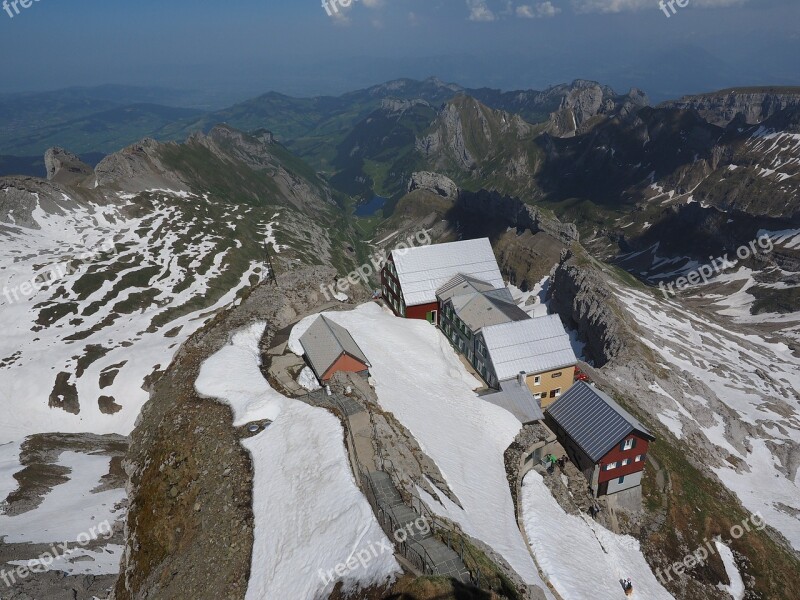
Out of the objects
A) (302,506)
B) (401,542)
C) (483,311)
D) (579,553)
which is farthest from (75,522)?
(483,311)

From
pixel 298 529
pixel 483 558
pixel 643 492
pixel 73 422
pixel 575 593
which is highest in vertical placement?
pixel 298 529

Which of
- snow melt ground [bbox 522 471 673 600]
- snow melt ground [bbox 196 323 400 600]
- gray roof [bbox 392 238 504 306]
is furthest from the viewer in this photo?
gray roof [bbox 392 238 504 306]

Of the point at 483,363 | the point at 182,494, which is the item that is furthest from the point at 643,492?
the point at 182,494

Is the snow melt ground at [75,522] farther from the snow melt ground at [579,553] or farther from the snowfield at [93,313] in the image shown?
the snow melt ground at [579,553]

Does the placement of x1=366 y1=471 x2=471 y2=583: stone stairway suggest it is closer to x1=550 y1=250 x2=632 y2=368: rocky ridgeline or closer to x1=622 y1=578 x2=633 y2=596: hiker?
x1=622 y1=578 x2=633 y2=596: hiker

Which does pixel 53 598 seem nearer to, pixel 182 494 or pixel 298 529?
pixel 182 494

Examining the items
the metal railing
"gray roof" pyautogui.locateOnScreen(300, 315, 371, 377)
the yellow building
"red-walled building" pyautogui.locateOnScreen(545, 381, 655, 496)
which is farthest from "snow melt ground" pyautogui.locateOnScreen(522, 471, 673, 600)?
"gray roof" pyautogui.locateOnScreen(300, 315, 371, 377)
